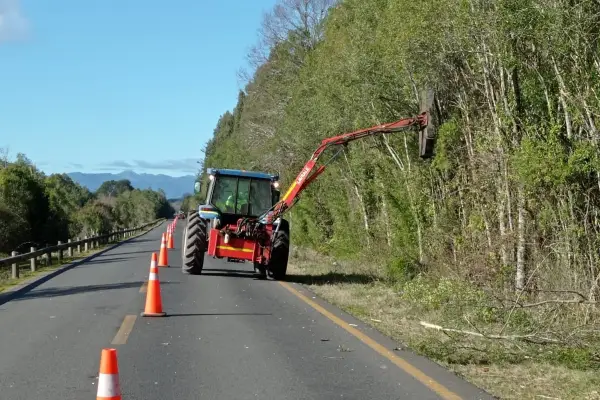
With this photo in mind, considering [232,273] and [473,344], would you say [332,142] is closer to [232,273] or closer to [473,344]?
[232,273]

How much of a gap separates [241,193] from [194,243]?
174 cm

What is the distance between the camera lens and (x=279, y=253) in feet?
59.0

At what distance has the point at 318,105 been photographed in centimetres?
2300

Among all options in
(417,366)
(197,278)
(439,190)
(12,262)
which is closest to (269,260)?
(197,278)

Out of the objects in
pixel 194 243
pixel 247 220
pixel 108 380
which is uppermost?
pixel 247 220

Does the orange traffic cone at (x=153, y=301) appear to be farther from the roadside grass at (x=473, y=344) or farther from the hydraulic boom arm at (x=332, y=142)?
the hydraulic boom arm at (x=332, y=142)

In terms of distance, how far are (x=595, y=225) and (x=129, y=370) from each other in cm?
712

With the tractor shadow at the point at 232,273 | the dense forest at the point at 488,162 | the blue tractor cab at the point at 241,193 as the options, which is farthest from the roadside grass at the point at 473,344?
the tractor shadow at the point at 232,273

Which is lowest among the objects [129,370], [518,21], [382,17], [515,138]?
[129,370]

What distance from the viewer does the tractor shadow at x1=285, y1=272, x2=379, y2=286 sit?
57.5 ft

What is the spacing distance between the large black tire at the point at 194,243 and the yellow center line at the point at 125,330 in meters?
6.96

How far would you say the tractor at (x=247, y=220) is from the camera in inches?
695

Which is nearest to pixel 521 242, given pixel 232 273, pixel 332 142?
pixel 332 142

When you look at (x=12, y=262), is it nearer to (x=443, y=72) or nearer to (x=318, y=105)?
(x=318, y=105)
